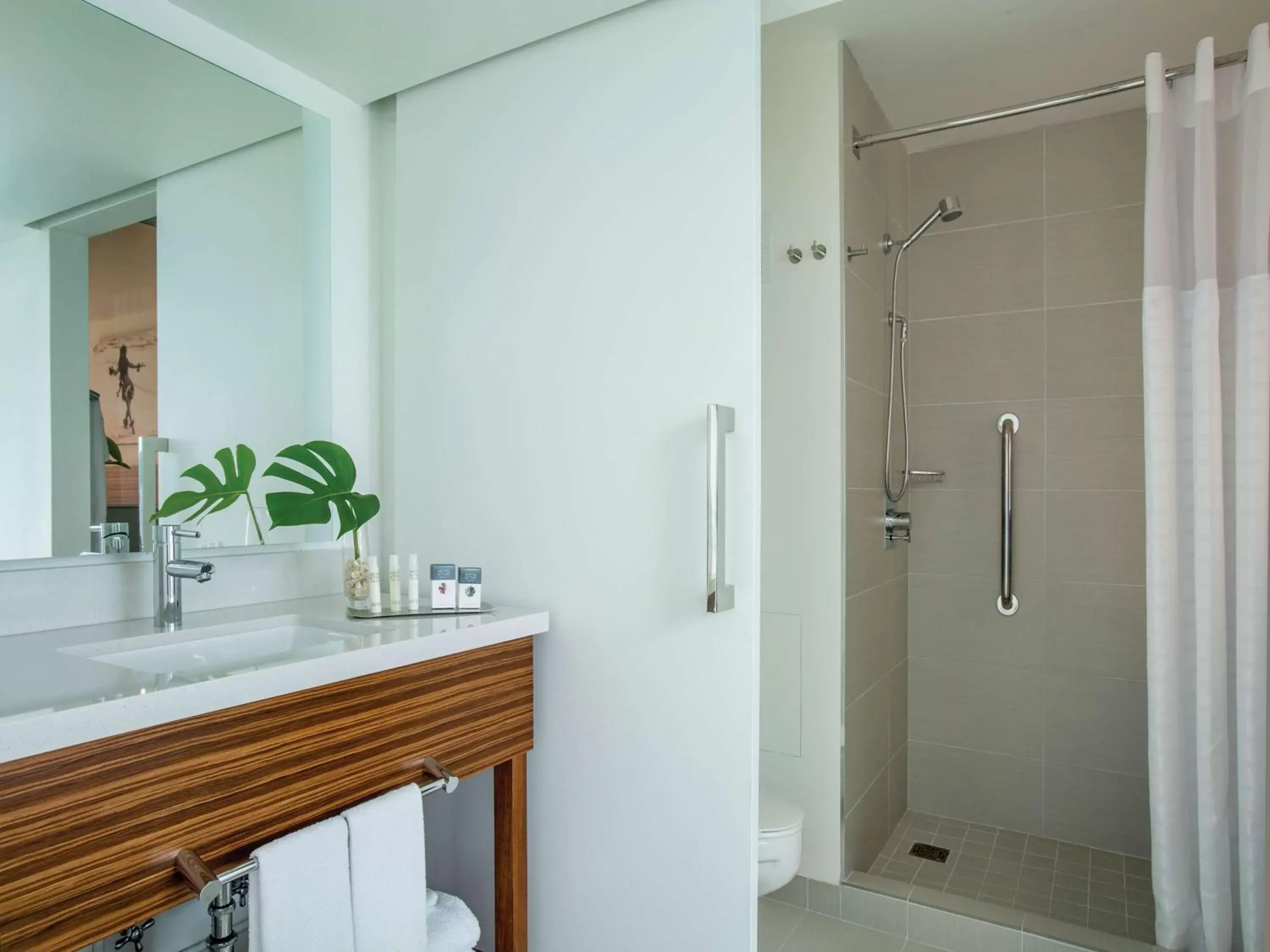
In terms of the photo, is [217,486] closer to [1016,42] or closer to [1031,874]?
[1016,42]

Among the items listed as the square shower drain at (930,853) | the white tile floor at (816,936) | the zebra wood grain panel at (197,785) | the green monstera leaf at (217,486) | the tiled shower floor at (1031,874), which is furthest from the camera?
the square shower drain at (930,853)

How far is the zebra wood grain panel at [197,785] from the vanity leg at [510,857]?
0.13 meters

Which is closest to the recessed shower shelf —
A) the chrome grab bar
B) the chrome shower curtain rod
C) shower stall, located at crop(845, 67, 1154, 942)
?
shower stall, located at crop(845, 67, 1154, 942)

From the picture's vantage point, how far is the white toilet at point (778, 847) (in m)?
1.98

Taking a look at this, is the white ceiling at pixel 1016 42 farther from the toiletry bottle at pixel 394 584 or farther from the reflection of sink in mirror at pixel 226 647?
the reflection of sink in mirror at pixel 226 647

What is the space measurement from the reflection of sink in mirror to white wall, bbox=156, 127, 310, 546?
27 cm

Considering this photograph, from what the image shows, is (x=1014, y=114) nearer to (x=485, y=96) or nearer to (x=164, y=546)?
(x=485, y=96)

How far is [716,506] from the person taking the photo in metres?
1.52

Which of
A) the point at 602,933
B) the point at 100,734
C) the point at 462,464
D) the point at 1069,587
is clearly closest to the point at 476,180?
the point at 462,464

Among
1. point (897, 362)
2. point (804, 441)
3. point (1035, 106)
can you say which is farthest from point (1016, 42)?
point (804, 441)

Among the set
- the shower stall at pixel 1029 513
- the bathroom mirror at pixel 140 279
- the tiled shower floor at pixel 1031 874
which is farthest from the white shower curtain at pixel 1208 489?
the bathroom mirror at pixel 140 279

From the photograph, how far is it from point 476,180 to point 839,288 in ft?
A: 3.39

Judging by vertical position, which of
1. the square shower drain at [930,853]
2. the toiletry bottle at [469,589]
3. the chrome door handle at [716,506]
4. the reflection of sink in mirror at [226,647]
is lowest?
the square shower drain at [930,853]

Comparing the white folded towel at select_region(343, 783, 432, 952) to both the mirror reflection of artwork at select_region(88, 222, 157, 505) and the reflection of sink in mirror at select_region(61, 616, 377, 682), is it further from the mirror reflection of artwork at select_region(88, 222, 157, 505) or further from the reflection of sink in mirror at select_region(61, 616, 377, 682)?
the mirror reflection of artwork at select_region(88, 222, 157, 505)
